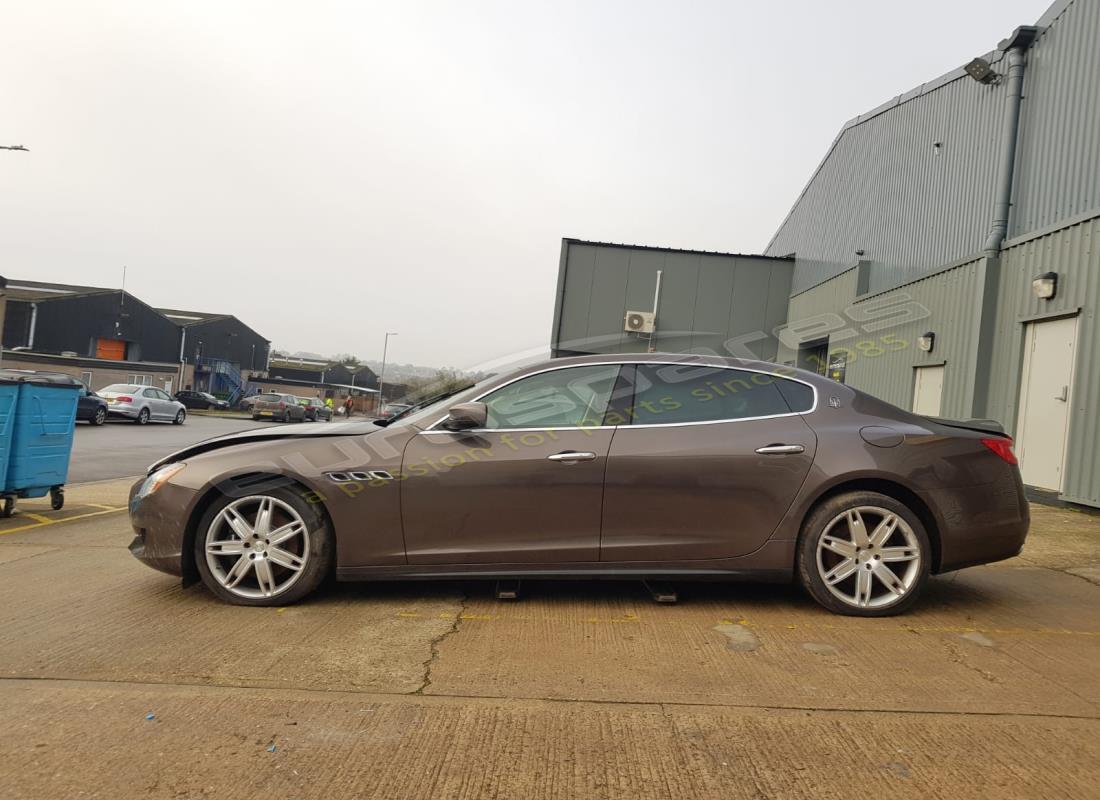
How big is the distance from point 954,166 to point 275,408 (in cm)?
2990

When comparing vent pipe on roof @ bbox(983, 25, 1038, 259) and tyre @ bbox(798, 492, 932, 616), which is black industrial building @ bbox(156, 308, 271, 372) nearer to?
vent pipe on roof @ bbox(983, 25, 1038, 259)

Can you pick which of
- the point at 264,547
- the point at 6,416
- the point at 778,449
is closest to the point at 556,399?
the point at 778,449

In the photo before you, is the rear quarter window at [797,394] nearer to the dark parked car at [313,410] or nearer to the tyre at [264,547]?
the tyre at [264,547]

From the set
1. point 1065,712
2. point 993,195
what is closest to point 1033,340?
point 993,195

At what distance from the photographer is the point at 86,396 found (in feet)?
72.1

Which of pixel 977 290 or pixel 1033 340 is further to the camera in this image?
pixel 977 290

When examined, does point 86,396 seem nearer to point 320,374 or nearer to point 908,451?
point 908,451

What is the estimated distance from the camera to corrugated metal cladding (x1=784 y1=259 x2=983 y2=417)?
10266mm

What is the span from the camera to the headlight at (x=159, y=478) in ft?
12.4

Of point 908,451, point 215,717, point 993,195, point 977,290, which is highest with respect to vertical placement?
point 993,195

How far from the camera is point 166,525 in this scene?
12.3 ft

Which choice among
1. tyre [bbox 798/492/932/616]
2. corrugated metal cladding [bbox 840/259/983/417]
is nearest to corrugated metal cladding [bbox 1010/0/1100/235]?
corrugated metal cladding [bbox 840/259/983/417]

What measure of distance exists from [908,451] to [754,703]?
1.72m

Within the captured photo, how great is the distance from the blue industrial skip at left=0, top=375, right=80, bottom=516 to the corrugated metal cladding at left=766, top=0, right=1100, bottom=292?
422 inches
